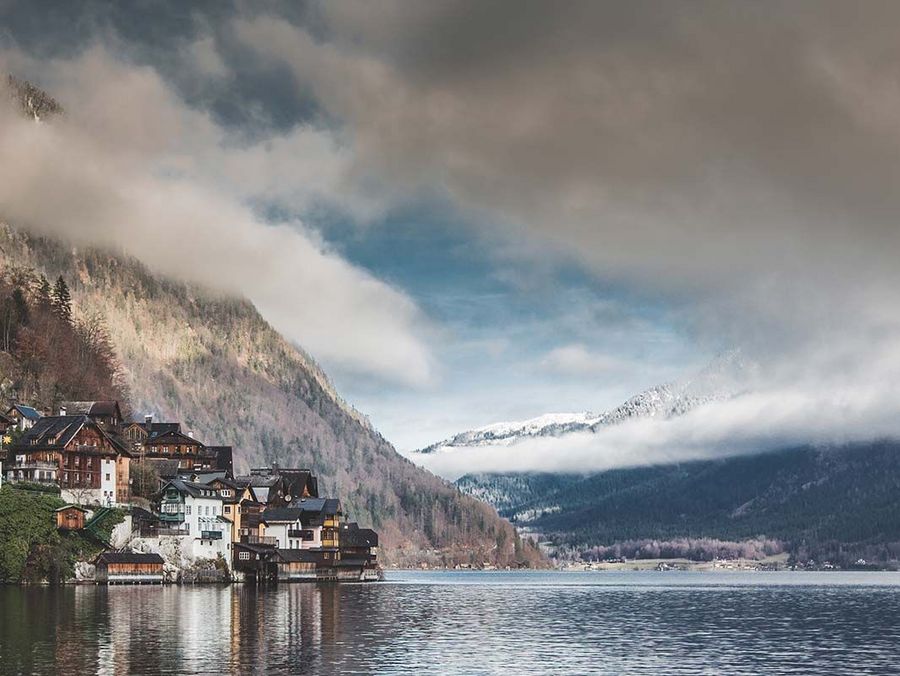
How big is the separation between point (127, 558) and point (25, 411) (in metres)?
30.1

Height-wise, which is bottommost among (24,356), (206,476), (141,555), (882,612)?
(882,612)

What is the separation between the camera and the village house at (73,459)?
157875mm

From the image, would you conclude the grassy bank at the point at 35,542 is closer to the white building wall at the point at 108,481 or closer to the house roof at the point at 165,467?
the white building wall at the point at 108,481

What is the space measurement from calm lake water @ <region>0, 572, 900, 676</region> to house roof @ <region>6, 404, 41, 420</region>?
128 ft

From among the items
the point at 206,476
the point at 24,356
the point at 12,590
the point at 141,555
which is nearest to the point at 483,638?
the point at 12,590

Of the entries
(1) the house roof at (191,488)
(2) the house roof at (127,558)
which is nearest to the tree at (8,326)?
(1) the house roof at (191,488)

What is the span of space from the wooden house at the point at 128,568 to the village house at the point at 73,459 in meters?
10.4

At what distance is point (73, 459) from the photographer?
16062 centimetres

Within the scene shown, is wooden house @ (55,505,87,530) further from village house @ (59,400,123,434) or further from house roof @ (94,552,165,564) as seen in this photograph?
village house @ (59,400,123,434)

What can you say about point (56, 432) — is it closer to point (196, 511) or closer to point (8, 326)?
point (196, 511)

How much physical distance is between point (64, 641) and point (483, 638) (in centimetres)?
2987

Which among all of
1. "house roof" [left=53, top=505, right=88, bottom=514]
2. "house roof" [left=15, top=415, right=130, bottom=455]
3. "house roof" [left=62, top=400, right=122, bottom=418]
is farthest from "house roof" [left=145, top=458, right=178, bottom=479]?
"house roof" [left=53, top=505, right=88, bottom=514]

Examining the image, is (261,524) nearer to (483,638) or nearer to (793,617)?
(793,617)

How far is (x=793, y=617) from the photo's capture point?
122188 mm
